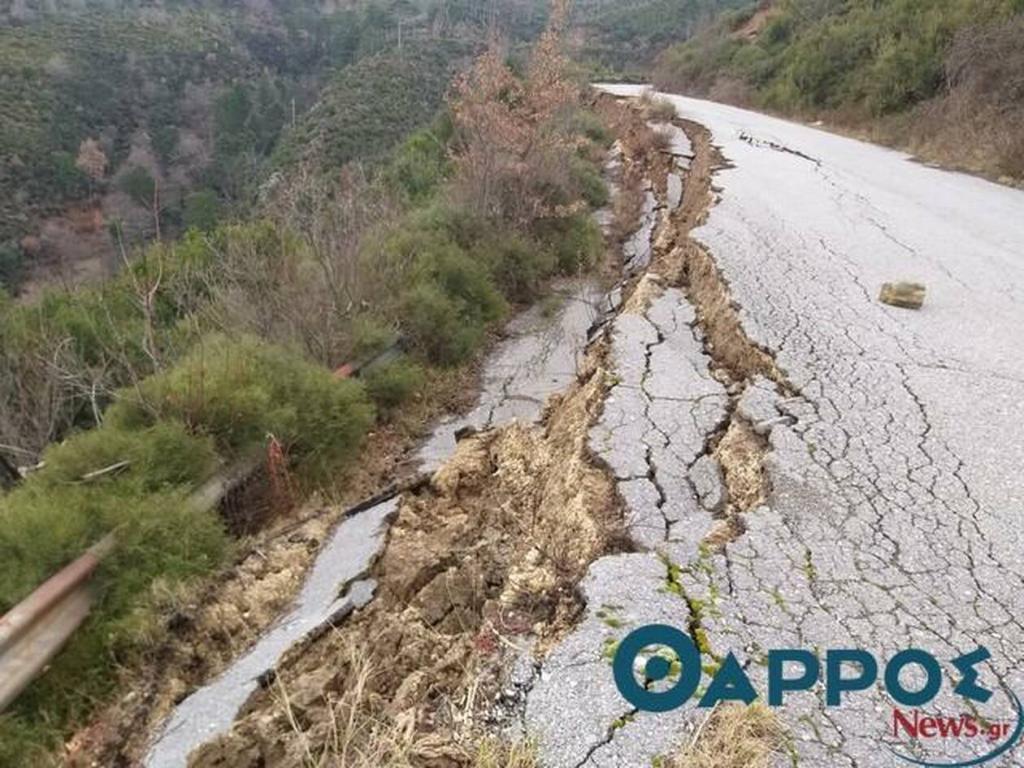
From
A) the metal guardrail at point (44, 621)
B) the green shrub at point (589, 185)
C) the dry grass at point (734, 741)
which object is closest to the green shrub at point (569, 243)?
the green shrub at point (589, 185)

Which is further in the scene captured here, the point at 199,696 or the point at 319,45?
the point at 319,45

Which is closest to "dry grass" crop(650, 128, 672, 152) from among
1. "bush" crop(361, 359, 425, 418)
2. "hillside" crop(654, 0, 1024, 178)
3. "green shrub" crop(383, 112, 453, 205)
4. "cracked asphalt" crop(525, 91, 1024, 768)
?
"green shrub" crop(383, 112, 453, 205)

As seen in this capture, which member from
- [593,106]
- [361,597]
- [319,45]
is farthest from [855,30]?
[319,45]

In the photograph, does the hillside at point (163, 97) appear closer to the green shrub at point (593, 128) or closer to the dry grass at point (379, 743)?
the green shrub at point (593, 128)

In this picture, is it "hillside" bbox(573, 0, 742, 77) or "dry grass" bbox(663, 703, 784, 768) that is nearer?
"dry grass" bbox(663, 703, 784, 768)

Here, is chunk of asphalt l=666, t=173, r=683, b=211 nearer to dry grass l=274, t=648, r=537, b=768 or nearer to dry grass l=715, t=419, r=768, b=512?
dry grass l=715, t=419, r=768, b=512

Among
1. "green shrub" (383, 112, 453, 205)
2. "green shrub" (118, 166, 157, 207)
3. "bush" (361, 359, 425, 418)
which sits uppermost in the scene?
"green shrub" (383, 112, 453, 205)

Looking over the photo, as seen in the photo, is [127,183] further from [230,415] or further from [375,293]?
[230,415]
